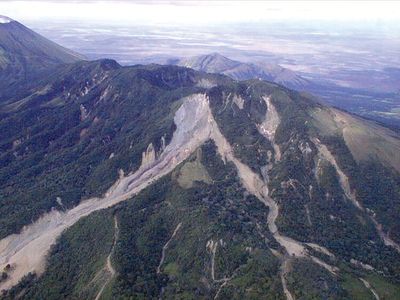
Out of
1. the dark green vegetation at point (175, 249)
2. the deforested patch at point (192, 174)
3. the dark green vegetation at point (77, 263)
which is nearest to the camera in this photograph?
the dark green vegetation at point (175, 249)

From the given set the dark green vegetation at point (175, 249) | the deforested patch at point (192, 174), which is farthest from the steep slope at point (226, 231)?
the deforested patch at point (192, 174)

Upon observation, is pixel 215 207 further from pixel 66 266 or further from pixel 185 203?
pixel 66 266

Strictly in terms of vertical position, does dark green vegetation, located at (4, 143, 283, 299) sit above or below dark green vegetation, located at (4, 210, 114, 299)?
above

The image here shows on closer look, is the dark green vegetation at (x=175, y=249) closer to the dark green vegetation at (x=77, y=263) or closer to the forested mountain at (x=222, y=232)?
the dark green vegetation at (x=77, y=263)

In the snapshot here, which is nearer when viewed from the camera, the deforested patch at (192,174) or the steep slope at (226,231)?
the steep slope at (226,231)

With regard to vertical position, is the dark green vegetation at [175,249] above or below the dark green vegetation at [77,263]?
above

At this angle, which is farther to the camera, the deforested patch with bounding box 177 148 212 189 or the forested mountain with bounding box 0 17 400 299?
the deforested patch with bounding box 177 148 212 189

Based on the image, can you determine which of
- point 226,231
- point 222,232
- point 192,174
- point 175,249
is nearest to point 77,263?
point 175,249

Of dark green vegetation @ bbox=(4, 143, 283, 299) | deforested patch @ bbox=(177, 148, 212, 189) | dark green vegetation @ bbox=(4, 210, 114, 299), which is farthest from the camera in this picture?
deforested patch @ bbox=(177, 148, 212, 189)

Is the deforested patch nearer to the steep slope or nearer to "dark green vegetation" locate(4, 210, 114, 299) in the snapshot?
the steep slope

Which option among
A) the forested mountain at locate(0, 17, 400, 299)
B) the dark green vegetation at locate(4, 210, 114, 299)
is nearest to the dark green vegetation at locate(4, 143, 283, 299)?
the dark green vegetation at locate(4, 210, 114, 299)

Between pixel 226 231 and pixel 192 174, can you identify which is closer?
pixel 226 231

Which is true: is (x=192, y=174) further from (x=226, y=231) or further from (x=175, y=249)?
(x=175, y=249)
